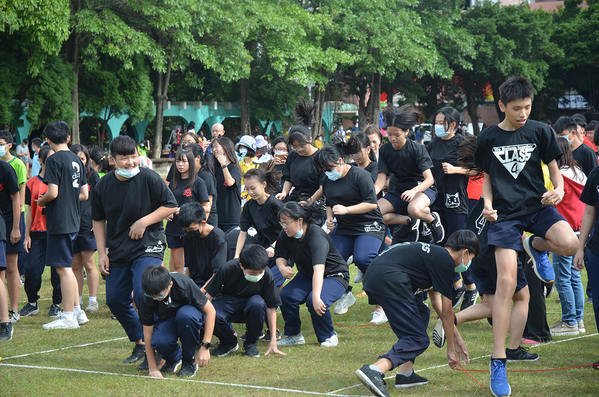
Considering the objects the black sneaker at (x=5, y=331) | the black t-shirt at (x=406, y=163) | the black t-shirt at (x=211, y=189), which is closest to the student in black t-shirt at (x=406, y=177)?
the black t-shirt at (x=406, y=163)

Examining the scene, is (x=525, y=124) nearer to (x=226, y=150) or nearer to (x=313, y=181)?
(x=313, y=181)

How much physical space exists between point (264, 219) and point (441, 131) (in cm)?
237

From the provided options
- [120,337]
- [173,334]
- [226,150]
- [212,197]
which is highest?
[226,150]

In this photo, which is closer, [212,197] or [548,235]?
[548,235]

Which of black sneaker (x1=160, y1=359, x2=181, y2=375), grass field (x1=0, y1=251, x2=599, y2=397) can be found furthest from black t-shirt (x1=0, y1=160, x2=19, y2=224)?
black sneaker (x1=160, y1=359, x2=181, y2=375)

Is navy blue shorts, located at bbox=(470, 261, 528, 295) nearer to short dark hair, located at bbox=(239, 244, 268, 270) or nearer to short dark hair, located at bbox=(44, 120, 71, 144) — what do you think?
short dark hair, located at bbox=(239, 244, 268, 270)

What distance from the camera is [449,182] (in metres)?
7.22

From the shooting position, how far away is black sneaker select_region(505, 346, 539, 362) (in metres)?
4.95

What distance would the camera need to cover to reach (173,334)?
4.98m

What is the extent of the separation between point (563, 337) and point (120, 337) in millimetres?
4128

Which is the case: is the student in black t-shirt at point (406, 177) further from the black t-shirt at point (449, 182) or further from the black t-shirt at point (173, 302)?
the black t-shirt at point (173, 302)

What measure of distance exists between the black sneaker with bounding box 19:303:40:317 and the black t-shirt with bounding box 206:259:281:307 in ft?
9.38

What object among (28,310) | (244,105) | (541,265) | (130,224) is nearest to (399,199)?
(541,265)

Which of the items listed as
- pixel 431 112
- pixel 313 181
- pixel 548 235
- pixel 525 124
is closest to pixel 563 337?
pixel 548 235
